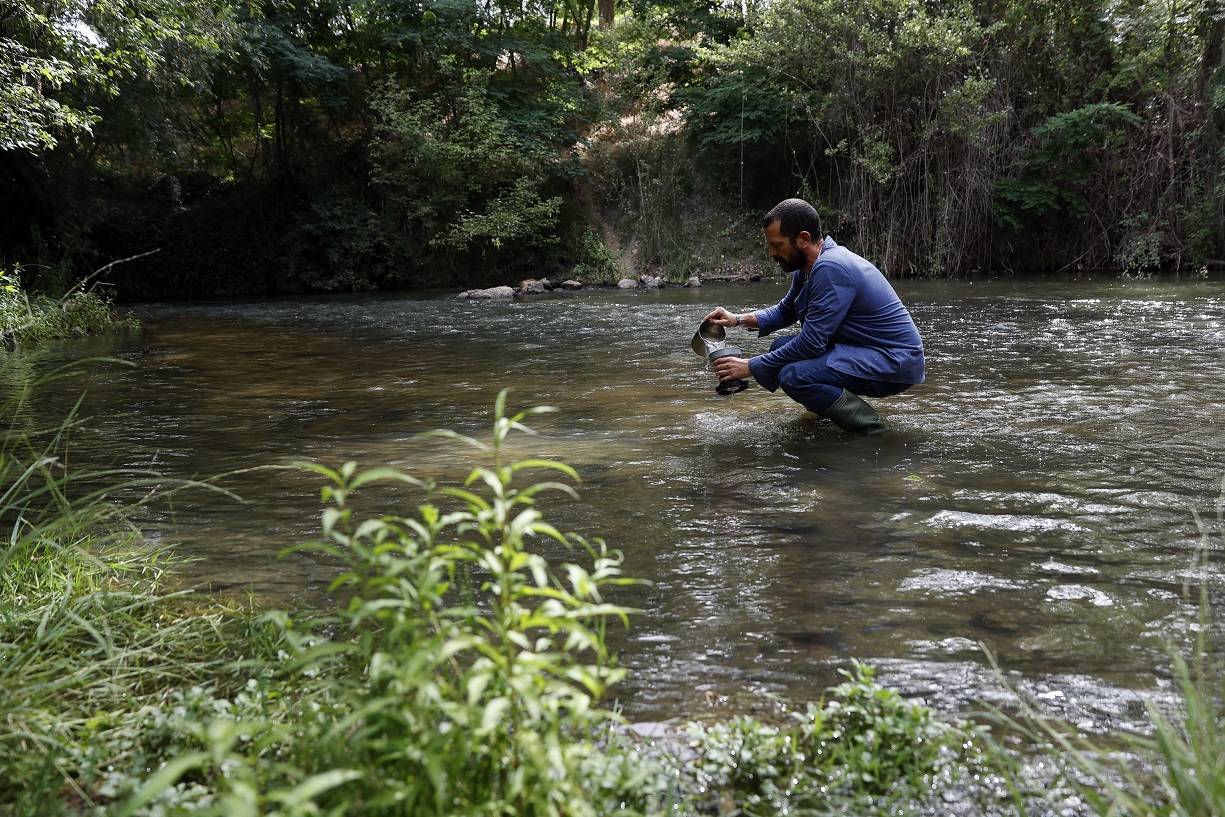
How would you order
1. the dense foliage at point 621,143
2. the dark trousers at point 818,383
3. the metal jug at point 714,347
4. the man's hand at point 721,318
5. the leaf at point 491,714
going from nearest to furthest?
the leaf at point 491,714 → the dark trousers at point 818,383 → the metal jug at point 714,347 → the man's hand at point 721,318 → the dense foliage at point 621,143

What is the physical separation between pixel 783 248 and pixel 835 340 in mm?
633

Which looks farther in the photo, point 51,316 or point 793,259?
point 51,316

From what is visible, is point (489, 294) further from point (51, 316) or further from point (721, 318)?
point (721, 318)

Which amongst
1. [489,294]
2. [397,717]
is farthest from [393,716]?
[489,294]

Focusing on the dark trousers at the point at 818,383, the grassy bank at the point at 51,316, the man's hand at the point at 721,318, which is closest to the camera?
the dark trousers at the point at 818,383

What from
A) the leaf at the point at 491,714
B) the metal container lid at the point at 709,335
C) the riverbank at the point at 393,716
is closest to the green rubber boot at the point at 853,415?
the metal container lid at the point at 709,335

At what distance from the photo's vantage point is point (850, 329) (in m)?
5.36

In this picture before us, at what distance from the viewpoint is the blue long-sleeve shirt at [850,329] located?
5168 mm

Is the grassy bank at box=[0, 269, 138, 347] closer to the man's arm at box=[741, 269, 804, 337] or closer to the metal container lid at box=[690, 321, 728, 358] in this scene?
the metal container lid at box=[690, 321, 728, 358]

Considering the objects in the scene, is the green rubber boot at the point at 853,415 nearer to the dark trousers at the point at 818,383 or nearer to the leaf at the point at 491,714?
the dark trousers at the point at 818,383

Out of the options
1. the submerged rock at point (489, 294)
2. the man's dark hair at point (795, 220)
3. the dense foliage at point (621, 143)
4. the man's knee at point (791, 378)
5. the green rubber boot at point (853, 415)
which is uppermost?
the dense foliage at point (621, 143)

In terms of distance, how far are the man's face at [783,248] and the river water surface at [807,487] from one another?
1.02 meters

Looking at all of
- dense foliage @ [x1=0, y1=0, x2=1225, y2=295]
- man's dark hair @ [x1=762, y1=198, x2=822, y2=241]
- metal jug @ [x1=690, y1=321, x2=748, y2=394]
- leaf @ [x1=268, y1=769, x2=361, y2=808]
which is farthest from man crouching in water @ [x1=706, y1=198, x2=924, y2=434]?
dense foliage @ [x1=0, y1=0, x2=1225, y2=295]

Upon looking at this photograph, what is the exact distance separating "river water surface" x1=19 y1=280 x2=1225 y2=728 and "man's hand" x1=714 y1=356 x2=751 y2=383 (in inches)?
14.5
